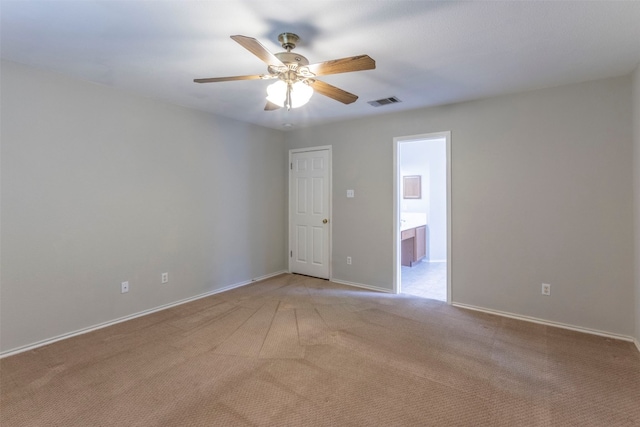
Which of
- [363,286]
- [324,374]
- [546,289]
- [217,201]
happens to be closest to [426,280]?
[363,286]

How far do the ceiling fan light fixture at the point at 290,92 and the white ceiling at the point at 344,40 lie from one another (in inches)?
14.0

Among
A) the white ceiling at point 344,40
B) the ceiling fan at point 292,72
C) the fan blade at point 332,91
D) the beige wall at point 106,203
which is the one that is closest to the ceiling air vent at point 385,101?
the white ceiling at point 344,40

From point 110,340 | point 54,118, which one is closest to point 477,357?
point 110,340

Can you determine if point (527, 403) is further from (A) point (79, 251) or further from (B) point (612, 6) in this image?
(A) point (79, 251)

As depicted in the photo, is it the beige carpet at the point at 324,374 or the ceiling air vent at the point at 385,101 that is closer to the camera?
the beige carpet at the point at 324,374

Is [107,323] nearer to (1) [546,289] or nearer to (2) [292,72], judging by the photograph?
(2) [292,72]

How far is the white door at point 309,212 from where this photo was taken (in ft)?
15.7

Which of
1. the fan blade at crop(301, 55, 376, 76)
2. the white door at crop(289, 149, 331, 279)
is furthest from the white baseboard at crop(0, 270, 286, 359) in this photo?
the fan blade at crop(301, 55, 376, 76)

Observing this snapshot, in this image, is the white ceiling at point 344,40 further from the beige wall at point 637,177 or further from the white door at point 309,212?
the white door at point 309,212

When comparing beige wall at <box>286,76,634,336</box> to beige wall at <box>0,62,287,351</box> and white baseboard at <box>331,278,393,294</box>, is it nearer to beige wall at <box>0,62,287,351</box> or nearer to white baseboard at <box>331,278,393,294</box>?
white baseboard at <box>331,278,393,294</box>

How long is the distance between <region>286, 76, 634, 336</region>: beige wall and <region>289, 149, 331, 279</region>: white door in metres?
1.06

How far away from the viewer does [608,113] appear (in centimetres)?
283

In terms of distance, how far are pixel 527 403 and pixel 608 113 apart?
8.78 ft

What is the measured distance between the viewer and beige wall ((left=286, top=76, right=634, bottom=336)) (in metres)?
2.82
